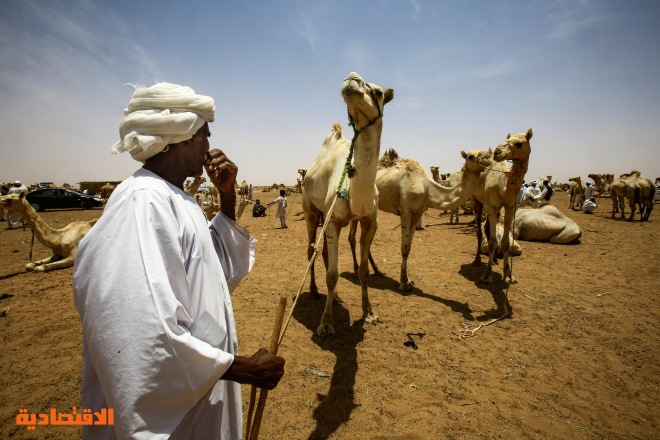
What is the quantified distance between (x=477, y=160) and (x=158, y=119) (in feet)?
20.6

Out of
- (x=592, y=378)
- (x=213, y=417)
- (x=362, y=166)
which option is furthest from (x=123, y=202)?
(x=592, y=378)

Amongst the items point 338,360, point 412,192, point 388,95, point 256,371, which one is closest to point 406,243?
point 412,192

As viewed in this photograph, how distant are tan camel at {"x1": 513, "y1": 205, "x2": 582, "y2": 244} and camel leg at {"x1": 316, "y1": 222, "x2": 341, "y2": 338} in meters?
8.51

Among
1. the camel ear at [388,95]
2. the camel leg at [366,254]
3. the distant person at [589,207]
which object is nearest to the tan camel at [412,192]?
the camel leg at [366,254]

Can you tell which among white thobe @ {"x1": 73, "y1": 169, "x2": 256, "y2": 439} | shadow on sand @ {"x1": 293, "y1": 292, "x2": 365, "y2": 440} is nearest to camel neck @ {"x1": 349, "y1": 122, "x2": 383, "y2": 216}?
shadow on sand @ {"x1": 293, "y1": 292, "x2": 365, "y2": 440}

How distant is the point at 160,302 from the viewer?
1.16 meters

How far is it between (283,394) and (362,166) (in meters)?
2.78

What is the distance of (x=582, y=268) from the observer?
24.9 ft

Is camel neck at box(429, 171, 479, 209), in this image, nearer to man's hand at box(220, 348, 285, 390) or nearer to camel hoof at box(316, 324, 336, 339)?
camel hoof at box(316, 324, 336, 339)

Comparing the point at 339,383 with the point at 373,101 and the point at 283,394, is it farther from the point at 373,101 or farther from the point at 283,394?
the point at 373,101

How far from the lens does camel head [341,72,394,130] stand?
10.3ft

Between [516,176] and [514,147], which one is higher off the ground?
[514,147]

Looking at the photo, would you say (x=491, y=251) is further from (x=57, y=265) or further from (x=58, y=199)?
(x=58, y=199)

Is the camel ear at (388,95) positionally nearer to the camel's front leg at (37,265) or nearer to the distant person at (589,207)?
the camel's front leg at (37,265)
